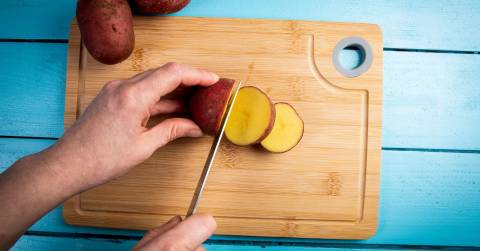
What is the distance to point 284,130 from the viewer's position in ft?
4.10

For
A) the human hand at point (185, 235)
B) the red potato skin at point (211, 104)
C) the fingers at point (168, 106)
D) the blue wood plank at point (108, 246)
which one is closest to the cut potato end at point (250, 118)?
the red potato skin at point (211, 104)

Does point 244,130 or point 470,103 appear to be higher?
point 470,103

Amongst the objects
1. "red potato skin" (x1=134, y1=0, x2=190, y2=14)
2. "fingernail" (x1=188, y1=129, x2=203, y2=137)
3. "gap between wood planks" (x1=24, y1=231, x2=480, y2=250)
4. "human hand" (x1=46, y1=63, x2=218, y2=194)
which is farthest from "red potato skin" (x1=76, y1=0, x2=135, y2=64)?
"gap between wood planks" (x1=24, y1=231, x2=480, y2=250)

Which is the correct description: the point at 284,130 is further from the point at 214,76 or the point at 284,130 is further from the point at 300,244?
the point at 300,244

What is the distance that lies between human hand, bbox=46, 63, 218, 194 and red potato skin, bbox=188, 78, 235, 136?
105 millimetres

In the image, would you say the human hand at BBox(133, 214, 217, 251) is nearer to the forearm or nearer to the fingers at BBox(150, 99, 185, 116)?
the forearm

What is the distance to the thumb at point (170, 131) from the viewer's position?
113cm

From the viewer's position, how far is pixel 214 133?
1.21 meters

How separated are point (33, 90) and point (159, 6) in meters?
0.60

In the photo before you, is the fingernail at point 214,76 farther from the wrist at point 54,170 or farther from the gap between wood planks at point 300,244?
the gap between wood planks at point 300,244

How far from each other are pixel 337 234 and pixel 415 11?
89 cm

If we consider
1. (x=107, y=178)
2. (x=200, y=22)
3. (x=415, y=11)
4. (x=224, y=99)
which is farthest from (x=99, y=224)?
(x=415, y=11)

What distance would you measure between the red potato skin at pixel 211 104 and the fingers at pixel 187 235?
1.04 feet

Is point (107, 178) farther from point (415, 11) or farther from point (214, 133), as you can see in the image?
point (415, 11)
